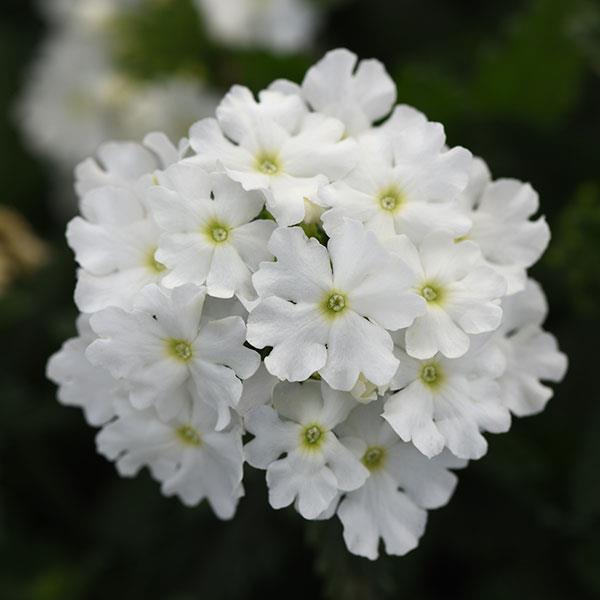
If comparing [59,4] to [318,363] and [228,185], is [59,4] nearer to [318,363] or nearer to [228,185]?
[228,185]

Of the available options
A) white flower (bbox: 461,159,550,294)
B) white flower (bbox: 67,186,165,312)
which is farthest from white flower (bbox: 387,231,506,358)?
white flower (bbox: 67,186,165,312)

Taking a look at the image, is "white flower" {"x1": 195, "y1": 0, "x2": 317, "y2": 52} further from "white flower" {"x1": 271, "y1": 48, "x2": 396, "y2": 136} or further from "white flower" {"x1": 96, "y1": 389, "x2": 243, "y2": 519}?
"white flower" {"x1": 96, "y1": 389, "x2": 243, "y2": 519}

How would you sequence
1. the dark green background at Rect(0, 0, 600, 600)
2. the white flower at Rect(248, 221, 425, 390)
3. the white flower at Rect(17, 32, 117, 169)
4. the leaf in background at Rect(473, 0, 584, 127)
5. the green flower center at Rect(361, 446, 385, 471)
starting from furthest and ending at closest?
the white flower at Rect(17, 32, 117, 169) < the leaf in background at Rect(473, 0, 584, 127) < the dark green background at Rect(0, 0, 600, 600) < the green flower center at Rect(361, 446, 385, 471) < the white flower at Rect(248, 221, 425, 390)

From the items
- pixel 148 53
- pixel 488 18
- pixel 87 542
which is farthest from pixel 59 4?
pixel 87 542

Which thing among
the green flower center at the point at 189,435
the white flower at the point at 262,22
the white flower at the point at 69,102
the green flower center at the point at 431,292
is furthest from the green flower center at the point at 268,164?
the white flower at the point at 69,102

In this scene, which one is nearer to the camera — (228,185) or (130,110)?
(228,185)

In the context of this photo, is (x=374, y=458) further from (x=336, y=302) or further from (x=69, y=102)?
(x=69, y=102)
